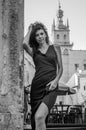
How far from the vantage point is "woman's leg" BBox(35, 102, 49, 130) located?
2.80 metres

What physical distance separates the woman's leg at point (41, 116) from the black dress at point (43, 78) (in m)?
0.05

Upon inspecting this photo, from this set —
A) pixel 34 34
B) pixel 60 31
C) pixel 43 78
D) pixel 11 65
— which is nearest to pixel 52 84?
pixel 43 78

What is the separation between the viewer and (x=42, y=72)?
303 cm

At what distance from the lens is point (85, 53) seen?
7550cm

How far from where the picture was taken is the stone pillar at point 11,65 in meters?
3.10

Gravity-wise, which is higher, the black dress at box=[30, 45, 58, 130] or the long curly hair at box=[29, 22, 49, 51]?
the long curly hair at box=[29, 22, 49, 51]

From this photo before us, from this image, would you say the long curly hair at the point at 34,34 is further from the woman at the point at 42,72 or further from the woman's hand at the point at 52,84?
the woman's hand at the point at 52,84

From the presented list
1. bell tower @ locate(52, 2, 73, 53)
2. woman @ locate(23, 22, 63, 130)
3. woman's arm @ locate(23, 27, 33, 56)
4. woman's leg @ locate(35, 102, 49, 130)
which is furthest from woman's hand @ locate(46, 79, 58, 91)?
bell tower @ locate(52, 2, 73, 53)

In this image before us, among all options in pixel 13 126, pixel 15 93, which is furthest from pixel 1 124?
pixel 15 93

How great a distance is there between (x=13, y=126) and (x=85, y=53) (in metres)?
73.3

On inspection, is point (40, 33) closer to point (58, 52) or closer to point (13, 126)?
point (58, 52)

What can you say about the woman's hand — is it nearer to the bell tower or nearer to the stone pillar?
the stone pillar

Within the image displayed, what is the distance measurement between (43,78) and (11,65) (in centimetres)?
38

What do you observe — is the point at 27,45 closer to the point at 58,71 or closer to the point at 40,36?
the point at 40,36
